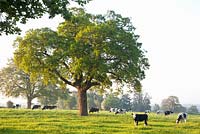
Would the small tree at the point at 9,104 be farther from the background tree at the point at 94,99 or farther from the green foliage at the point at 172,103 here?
the green foliage at the point at 172,103

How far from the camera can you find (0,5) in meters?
23.3

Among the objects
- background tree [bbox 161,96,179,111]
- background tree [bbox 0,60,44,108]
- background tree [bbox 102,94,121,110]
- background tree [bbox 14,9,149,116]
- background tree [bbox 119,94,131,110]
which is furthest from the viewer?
background tree [bbox 161,96,179,111]

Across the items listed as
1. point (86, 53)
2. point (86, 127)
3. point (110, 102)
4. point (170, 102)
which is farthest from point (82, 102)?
point (170, 102)

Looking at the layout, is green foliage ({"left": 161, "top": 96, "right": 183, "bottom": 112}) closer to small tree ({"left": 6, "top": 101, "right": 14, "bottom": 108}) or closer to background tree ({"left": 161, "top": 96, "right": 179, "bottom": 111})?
background tree ({"left": 161, "top": 96, "right": 179, "bottom": 111})

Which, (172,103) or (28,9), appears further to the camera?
(172,103)

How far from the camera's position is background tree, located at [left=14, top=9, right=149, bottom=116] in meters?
50.9

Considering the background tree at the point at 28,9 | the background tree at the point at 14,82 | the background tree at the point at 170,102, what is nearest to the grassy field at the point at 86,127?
the background tree at the point at 28,9

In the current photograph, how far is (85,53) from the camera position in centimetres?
5175

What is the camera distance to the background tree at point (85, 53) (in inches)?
2005

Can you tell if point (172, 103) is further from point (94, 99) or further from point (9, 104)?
point (9, 104)

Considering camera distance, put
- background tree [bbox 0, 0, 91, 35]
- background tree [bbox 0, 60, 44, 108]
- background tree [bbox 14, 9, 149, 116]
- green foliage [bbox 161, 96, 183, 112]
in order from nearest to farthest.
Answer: background tree [bbox 0, 0, 91, 35] < background tree [bbox 14, 9, 149, 116] < background tree [bbox 0, 60, 44, 108] < green foliage [bbox 161, 96, 183, 112]

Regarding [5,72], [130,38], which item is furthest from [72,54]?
[5,72]

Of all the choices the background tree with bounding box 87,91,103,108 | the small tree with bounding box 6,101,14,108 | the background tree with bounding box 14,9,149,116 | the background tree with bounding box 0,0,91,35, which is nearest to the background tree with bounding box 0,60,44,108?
the small tree with bounding box 6,101,14,108

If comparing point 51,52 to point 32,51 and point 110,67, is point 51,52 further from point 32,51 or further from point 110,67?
point 110,67
